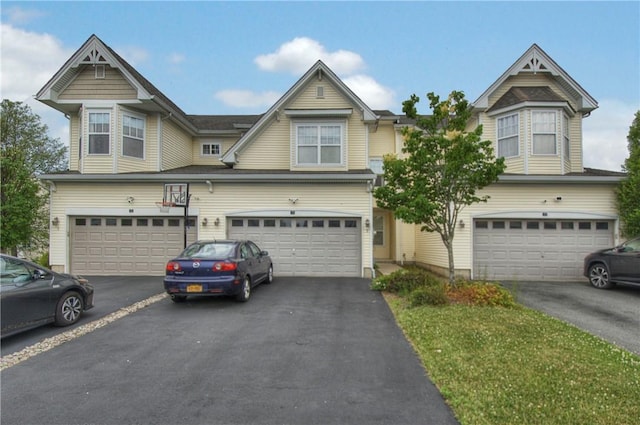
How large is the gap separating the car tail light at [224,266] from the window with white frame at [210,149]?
1142 cm

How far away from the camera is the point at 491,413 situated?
358 centimetres

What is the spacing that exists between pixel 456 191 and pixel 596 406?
6.46 meters

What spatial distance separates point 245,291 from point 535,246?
10.6 meters

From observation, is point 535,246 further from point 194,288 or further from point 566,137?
point 194,288

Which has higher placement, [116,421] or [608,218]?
[608,218]

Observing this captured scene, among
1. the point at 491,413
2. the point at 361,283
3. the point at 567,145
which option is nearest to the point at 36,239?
the point at 361,283

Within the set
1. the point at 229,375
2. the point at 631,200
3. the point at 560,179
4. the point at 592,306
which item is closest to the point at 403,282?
the point at 592,306

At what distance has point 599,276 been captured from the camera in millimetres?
11242

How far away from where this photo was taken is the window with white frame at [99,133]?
13.7 m

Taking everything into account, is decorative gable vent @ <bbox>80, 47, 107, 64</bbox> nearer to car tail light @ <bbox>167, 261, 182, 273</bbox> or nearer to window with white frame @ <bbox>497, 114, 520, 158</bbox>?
car tail light @ <bbox>167, 261, 182, 273</bbox>

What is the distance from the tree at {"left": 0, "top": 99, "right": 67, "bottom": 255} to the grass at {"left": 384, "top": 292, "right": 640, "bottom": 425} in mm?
17535

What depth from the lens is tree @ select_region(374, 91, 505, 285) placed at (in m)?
9.12

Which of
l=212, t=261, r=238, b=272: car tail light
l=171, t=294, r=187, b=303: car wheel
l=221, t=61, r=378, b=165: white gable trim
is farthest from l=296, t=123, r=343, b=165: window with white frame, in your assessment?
l=171, t=294, r=187, b=303: car wheel

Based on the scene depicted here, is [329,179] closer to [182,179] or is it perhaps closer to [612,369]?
[182,179]
